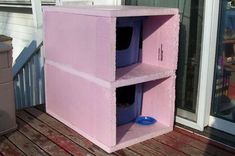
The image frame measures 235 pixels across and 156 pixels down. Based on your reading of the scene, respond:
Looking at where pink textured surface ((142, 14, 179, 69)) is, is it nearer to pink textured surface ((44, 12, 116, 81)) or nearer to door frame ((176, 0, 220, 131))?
door frame ((176, 0, 220, 131))

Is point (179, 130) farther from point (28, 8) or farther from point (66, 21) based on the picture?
point (28, 8)

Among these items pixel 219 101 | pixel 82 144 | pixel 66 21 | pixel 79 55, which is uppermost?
pixel 66 21

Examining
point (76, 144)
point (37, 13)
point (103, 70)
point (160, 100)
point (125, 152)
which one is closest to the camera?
point (103, 70)

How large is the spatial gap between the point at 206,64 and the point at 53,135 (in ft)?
4.01

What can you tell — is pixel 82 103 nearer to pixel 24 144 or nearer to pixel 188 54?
pixel 24 144

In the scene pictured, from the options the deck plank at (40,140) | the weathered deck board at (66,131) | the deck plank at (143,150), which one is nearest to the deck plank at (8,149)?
the deck plank at (40,140)

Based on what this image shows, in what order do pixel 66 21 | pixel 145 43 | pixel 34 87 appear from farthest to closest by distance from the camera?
1. pixel 34 87
2. pixel 145 43
3. pixel 66 21

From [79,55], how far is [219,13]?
3.32 ft

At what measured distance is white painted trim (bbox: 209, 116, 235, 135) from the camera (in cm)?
242

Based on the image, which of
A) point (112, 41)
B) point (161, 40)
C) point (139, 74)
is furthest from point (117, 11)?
point (161, 40)

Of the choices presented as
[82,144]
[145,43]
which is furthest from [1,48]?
[145,43]

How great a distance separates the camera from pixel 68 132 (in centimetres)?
255

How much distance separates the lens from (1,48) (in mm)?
2352

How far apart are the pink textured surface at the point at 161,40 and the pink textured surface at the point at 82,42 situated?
21.8 inches
